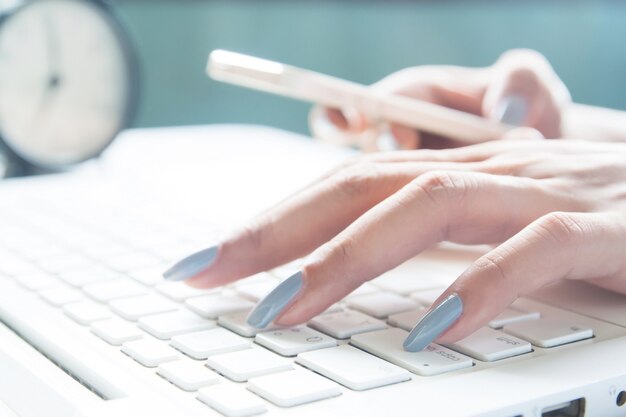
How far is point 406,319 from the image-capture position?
1.51 feet

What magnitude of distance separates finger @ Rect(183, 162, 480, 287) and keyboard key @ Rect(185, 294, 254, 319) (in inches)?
1.3

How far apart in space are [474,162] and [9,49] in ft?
1.85

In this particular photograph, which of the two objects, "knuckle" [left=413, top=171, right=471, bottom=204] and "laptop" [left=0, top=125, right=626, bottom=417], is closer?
"laptop" [left=0, top=125, right=626, bottom=417]

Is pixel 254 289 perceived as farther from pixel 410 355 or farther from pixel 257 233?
pixel 410 355

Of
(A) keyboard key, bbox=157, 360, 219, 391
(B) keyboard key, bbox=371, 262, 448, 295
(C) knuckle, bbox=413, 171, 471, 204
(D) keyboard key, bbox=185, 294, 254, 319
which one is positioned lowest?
(A) keyboard key, bbox=157, 360, 219, 391

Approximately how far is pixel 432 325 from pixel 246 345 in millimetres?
90

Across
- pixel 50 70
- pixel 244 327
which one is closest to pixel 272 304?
pixel 244 327

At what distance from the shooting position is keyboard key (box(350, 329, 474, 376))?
39cm

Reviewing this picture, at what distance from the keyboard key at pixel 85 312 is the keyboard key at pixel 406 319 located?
15 cm

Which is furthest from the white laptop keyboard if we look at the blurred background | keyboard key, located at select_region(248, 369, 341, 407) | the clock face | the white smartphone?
the blurred background

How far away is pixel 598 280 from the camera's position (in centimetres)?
50

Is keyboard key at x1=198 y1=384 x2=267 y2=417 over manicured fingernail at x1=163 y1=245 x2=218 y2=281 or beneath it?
beneath

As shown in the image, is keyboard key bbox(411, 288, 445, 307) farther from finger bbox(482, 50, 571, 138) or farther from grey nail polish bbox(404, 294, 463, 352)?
finger bbox(482, 50, 571, 138)

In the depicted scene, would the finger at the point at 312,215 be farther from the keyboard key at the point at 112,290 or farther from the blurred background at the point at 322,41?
the blurred background at the point at 322,41
